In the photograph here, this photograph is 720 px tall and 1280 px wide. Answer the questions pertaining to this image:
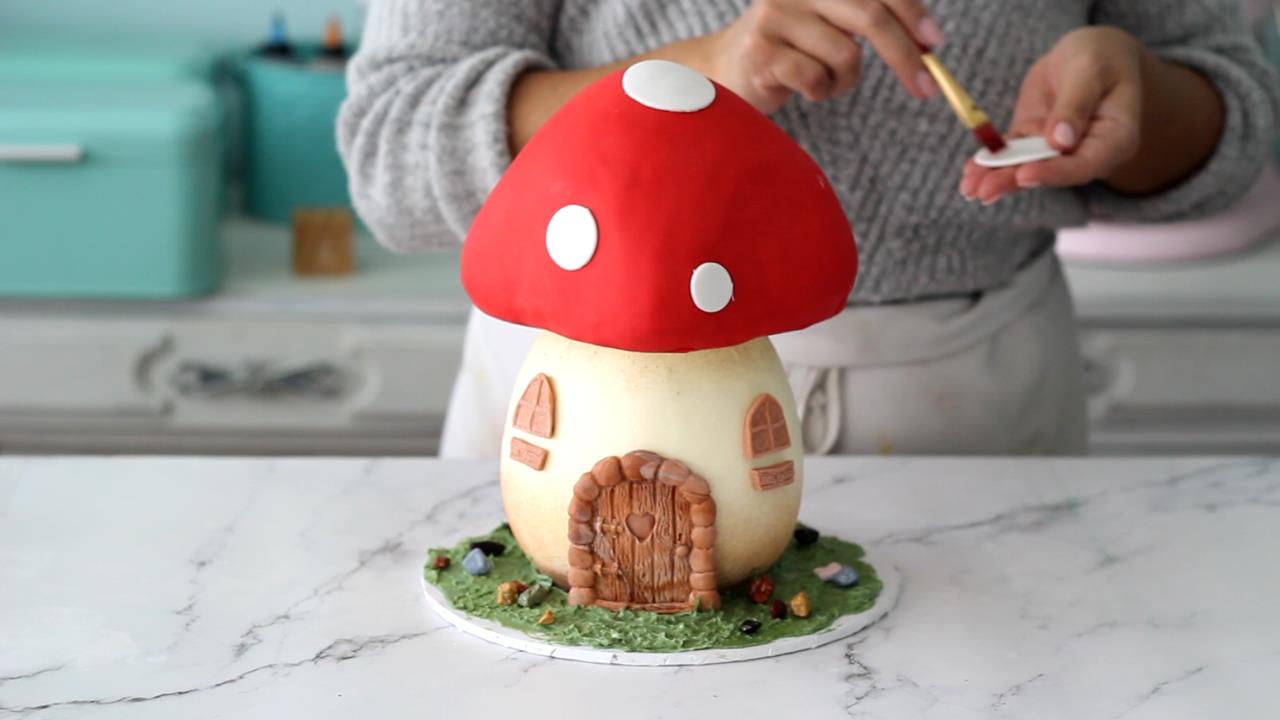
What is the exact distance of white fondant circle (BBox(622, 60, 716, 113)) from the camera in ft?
1.99

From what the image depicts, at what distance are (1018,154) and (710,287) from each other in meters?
0.29

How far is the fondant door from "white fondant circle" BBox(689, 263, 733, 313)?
3.5 inches

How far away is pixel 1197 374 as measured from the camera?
1.63 meters

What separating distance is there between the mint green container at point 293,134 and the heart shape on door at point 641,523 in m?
1.22

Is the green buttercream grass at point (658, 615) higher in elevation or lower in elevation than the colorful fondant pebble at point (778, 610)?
lower

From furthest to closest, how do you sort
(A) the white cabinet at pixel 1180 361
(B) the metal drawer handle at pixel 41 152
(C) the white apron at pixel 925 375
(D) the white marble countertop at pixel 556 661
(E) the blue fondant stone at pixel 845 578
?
(A) the white cabinet at pixel 1180 361, (B) the metal drawer handle at pixel 41 152, (C) the white apron at pixel 925 375, (E) the blue fondant stone at pixel 845 578, (D) the white marble countertop at pixel 556 661

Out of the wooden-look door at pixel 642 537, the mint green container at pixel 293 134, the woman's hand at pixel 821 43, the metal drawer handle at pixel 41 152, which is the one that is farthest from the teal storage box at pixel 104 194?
the wooden-look door at pixel 642 537

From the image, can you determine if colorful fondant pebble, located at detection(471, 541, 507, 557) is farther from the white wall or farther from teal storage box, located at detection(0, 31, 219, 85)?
the white wall

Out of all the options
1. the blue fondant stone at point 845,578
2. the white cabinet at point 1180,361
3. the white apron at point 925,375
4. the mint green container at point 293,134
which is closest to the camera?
the blue fondant stone at point 845,578

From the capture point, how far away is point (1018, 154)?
2.60 ft

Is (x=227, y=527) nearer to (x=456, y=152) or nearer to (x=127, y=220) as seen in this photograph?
(x=456, y=152)

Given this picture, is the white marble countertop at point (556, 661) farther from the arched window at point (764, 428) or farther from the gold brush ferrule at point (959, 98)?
the gold brush ferrule at point (959, 98)

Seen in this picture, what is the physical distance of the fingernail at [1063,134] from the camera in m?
0.80

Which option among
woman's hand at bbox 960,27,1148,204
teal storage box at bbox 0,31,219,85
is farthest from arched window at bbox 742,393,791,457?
teal storage box at bbox 0,31,219,85
